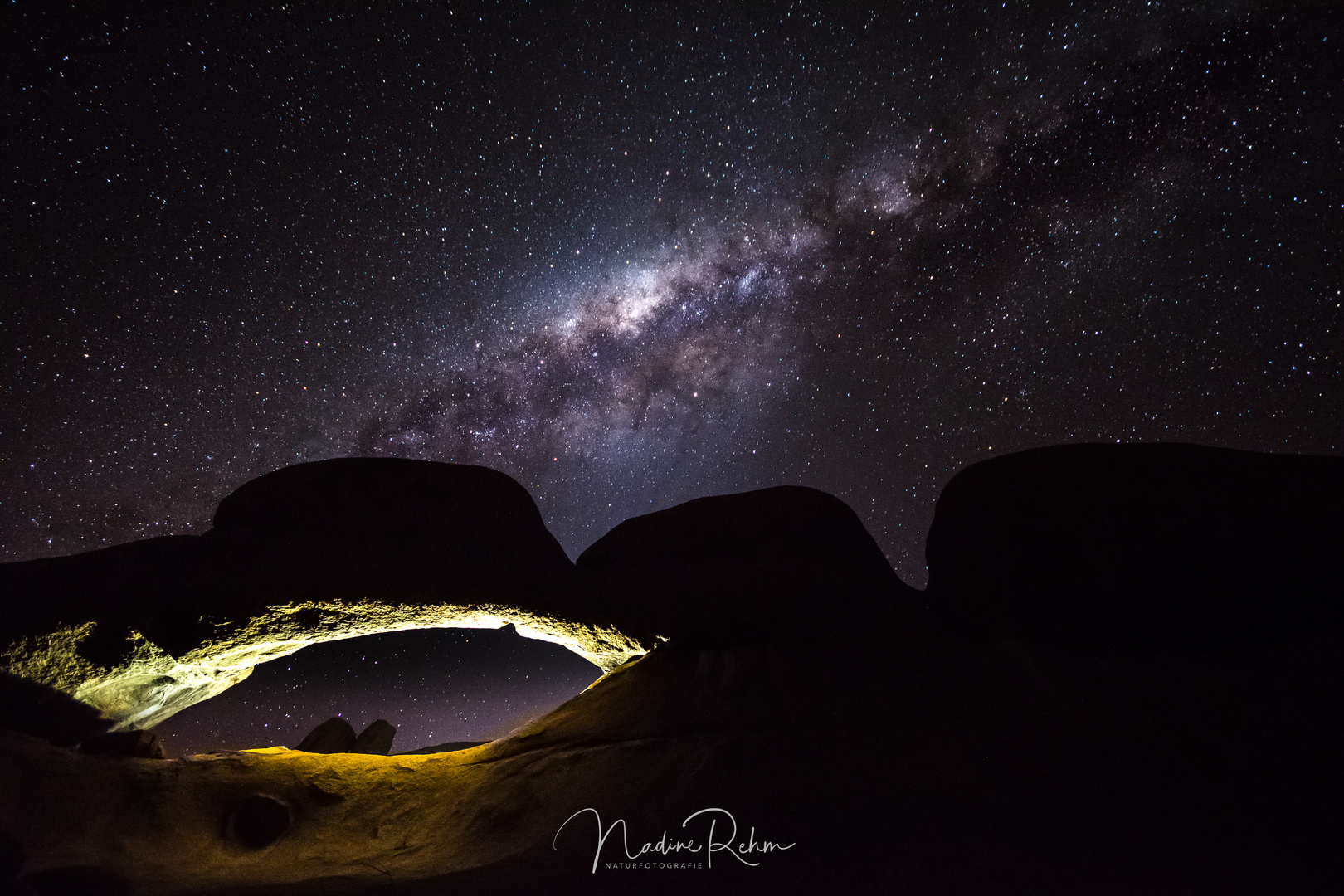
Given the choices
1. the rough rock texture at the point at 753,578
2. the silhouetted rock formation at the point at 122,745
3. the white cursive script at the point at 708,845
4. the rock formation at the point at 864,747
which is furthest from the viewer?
the rough rock texture at the point at 753,578

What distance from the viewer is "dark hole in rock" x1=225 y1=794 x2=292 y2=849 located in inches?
229

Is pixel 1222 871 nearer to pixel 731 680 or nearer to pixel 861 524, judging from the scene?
pixel 731 680

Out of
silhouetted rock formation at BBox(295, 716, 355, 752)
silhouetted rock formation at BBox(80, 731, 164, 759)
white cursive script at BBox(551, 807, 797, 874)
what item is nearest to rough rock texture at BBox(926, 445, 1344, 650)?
white cursive script at BBox(551, 807, 797, 874)

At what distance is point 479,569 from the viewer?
7.13 meters

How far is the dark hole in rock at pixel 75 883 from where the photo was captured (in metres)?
4.66

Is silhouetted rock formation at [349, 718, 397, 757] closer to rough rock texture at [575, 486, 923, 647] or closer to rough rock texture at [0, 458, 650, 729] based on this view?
rough rock texture at [0, 458, 650, 729]

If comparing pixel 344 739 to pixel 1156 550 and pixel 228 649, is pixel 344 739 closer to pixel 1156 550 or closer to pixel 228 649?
pixel 228 649

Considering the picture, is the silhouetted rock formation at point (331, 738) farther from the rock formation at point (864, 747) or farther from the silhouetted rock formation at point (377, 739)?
the rock formation at point (864, 747)

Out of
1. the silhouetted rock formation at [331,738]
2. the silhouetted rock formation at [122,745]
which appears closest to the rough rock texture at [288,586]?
the silhouetted rock formation at [122,745]

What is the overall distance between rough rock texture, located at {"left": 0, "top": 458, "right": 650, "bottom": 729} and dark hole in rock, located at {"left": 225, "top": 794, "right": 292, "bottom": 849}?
201 centimetres

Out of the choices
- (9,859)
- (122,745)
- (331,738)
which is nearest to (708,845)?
(9,859)

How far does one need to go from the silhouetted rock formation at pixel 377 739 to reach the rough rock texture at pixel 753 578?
329 inches

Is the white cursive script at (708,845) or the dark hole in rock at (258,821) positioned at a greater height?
the dark hole in rock at (258,821)

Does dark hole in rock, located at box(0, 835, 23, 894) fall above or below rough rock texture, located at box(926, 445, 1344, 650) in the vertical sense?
below
